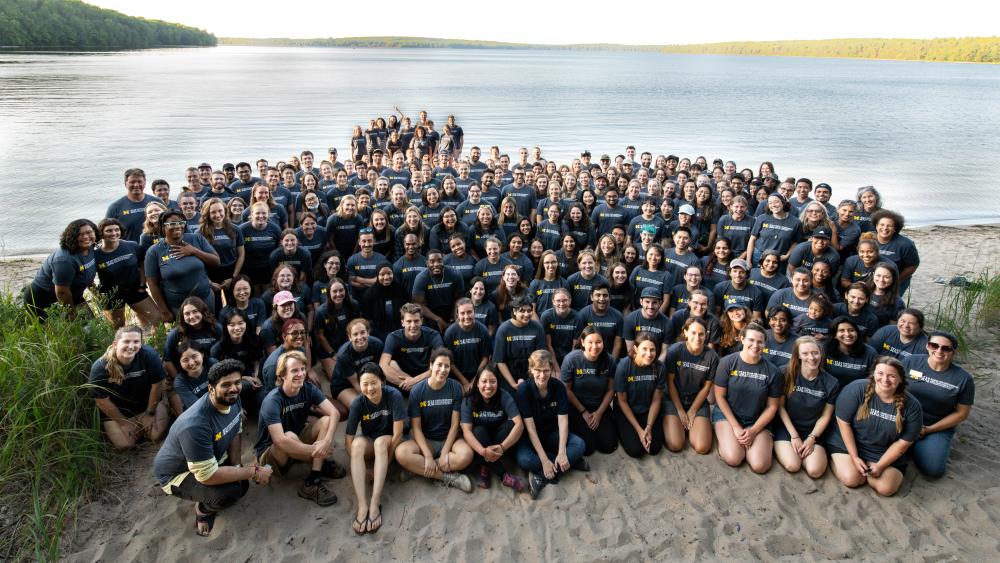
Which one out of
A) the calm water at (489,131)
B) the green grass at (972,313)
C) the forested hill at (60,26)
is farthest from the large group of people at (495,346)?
the forested hill at (60,26)

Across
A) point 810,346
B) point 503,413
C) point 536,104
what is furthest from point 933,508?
point 536,104

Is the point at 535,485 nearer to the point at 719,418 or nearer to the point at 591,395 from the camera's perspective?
the point at 591,395

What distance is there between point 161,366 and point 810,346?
645 centimetres

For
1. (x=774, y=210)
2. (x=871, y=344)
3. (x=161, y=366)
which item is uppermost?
(x=774, y=210)

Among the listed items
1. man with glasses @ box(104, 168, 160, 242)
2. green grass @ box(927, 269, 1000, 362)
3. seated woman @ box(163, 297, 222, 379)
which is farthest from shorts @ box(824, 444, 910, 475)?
man with glasses @ box(104, 168, 160, 242)

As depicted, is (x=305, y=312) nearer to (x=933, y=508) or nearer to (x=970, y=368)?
(x=933, y=508)

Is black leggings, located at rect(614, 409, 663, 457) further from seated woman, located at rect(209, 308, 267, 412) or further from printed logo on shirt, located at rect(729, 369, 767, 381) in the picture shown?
seated woman, located at rect(209, 308, 267, 412)

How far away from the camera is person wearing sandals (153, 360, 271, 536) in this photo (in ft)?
16.1

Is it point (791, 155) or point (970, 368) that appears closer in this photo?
point (970, 368)

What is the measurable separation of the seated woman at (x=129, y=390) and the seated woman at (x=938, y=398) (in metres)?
7.36

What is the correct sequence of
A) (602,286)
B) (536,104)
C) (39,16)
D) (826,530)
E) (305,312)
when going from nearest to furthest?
(826,530)
(602,286)
(305,312)
(536,104)
(39,16)

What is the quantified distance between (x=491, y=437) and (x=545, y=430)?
591 millimetres

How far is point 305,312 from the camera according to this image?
7.77 metres

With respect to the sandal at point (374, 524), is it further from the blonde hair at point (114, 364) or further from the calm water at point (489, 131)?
the calm water at point (489, 131)
